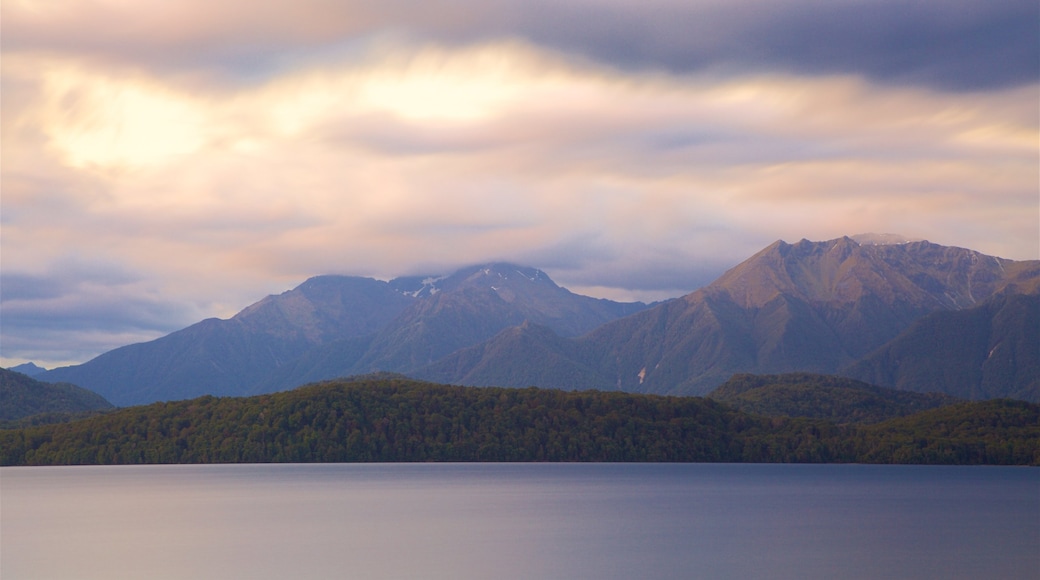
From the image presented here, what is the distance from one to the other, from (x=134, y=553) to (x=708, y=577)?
4739cm

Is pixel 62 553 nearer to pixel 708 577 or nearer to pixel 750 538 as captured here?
pixel 708 577

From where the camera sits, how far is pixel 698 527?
4587 inches

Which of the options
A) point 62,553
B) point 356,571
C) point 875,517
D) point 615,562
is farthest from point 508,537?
point 875,517

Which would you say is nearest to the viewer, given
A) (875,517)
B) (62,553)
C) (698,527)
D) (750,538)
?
(62,553)

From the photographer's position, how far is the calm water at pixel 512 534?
271ft

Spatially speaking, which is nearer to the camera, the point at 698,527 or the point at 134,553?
the point at 134,553

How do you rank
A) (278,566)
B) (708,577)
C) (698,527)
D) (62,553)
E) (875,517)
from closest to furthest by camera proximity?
(708,577) → (278,566) → (62,553) → (698,527) → (875,517)

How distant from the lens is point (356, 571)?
80438 millimetres

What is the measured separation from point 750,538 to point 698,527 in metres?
11.9

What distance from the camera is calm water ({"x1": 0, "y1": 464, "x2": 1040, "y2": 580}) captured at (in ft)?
271

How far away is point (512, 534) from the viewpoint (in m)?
108

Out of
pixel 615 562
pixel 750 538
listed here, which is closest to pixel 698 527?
pixel 750 538

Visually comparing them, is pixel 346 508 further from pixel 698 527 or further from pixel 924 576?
pixel 924 576

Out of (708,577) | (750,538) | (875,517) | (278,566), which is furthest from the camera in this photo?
(875,517)
